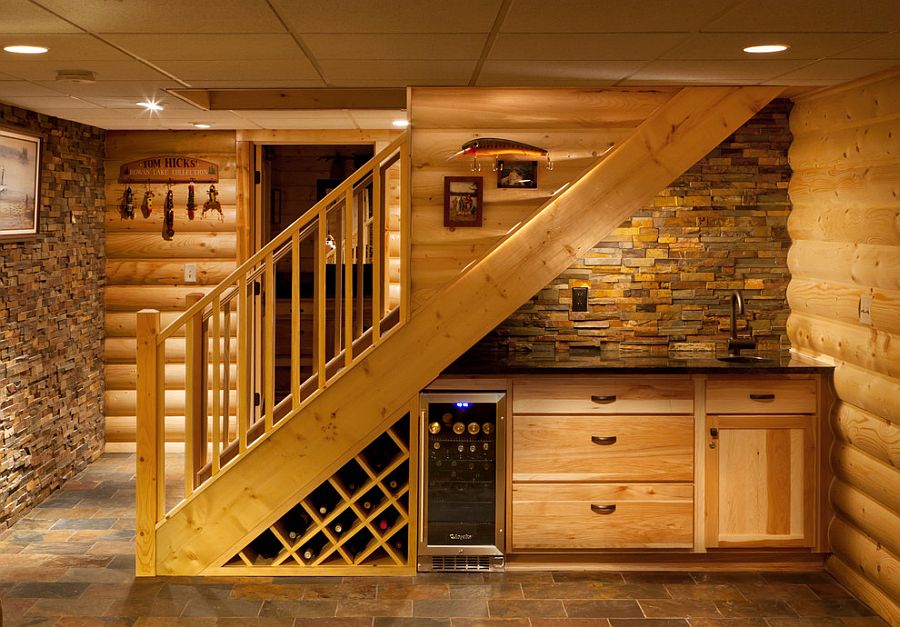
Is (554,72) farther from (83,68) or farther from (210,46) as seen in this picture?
(83,68)

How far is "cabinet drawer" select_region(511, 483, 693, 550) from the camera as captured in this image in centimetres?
451

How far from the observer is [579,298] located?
5.14m

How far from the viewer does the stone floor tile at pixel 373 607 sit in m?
4.01

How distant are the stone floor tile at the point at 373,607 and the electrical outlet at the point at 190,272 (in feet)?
10.4

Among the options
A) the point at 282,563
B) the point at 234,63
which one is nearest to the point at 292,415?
the point at 282,563

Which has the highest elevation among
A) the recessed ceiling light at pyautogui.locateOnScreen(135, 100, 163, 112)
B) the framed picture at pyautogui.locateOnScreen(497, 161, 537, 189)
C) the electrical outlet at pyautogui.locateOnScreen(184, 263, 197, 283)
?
the recessed ceiling light at pyautogui.locateOnScreen(135, 100, 163, 112)

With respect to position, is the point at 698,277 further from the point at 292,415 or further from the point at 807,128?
the point at 292,415

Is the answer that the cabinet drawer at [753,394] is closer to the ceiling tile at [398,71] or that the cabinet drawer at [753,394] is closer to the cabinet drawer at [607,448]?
the cabinet drawer at [607,448]

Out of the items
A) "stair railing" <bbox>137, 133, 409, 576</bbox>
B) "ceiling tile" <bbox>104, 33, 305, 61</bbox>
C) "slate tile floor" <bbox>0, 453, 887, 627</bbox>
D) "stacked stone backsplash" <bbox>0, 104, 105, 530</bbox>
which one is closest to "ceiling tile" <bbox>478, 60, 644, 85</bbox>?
"stair railing" <bbox>137, 133, 409, 576</bbox>

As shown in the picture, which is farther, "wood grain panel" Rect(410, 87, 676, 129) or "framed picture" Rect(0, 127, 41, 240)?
"framed picture" Rect(0, 127, 41, 240)

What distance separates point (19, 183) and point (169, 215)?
156cm

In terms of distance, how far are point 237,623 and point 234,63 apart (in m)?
2.28

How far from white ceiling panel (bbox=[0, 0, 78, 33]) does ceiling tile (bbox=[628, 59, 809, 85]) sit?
7.06ft

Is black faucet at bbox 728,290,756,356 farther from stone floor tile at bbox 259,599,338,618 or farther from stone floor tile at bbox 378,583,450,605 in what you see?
stone floor tile at bbox 259,599,338,618
